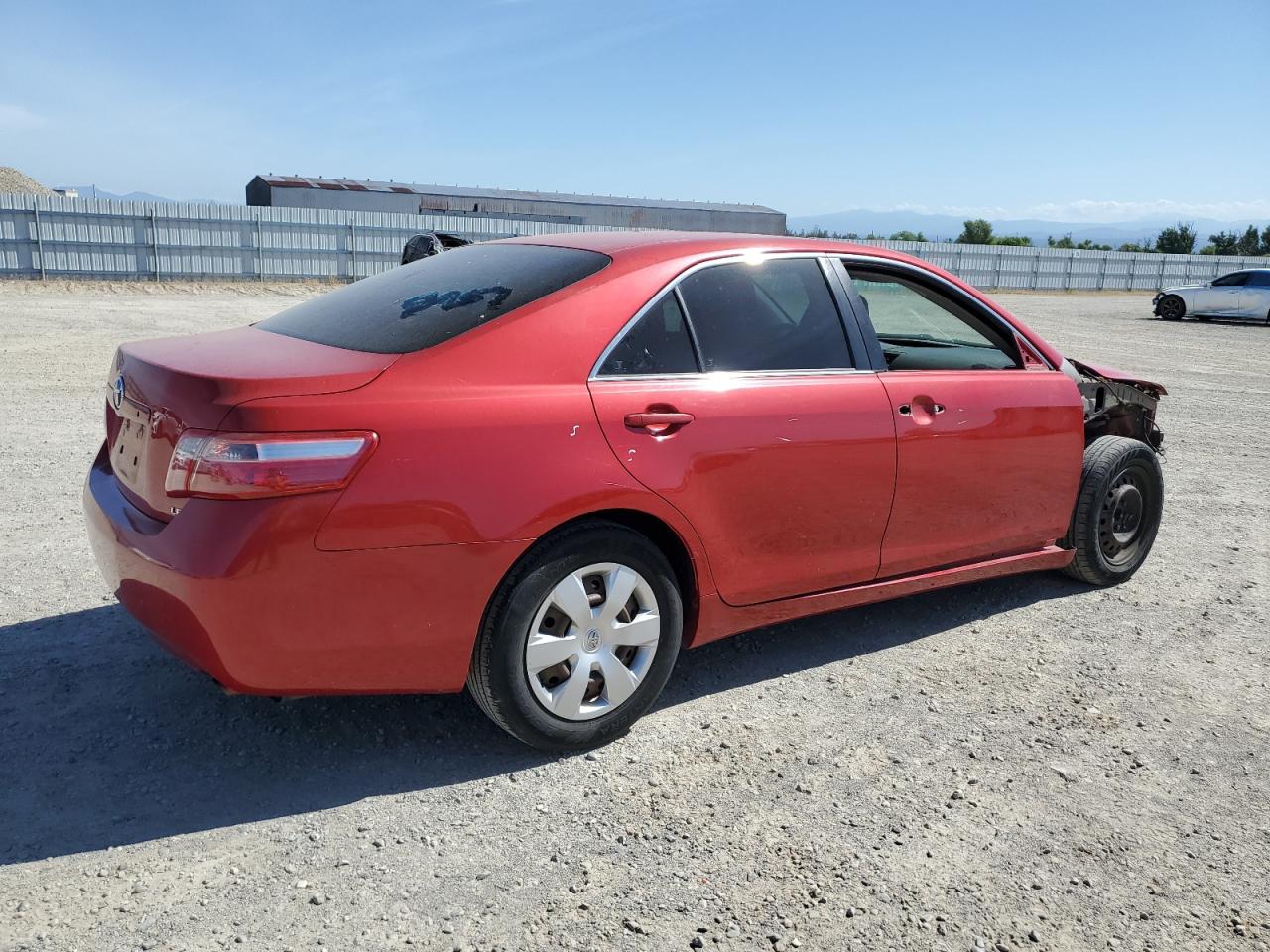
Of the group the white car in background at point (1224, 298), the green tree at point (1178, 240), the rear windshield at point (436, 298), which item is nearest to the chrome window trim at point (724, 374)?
the rear windshield at point (436, 298)

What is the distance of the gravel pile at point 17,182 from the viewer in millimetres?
69312

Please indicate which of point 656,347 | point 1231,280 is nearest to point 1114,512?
point 656,347

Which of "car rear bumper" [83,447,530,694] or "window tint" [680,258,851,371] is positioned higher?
"window tint" [680,258,851,371]

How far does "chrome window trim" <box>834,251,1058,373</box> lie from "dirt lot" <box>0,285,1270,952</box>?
1.28m

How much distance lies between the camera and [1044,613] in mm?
4895

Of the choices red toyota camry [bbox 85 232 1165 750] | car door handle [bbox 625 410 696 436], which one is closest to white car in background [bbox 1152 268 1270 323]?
red toyota camry [bbox 85 232 1165 750]

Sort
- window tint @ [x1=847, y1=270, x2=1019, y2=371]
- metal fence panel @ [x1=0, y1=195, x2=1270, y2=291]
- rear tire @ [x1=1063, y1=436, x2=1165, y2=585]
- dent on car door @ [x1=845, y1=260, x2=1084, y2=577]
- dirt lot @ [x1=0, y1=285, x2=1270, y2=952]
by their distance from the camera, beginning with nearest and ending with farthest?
dirt lot @ [x1=0, y1=285, x2=1270, y2=952] < dent on car door @ [x1=845, y1=260, x2=1084, y2=577] < window tint @ [x1=847, y1=270, x2=1019, y2=371] < rear tire @ [x1=1063, y1=436, x2=1165, y2=585] < metal fence panel @ [x1=0, y1=195, x2=1270, y2=291]

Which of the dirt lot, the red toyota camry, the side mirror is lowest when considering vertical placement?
the dirt lot

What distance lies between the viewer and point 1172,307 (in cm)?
2984

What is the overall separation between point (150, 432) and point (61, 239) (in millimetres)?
28292

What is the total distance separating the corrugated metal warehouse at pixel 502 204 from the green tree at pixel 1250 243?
2842cm

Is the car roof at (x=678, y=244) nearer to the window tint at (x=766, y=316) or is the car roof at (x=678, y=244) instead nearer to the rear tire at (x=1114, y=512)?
the window tint at (x=766, y=316)

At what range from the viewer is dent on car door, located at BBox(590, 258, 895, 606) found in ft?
11.1

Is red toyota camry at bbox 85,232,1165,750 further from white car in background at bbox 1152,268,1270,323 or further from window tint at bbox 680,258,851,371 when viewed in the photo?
white car in background at bbox 1152,268,1270,323
